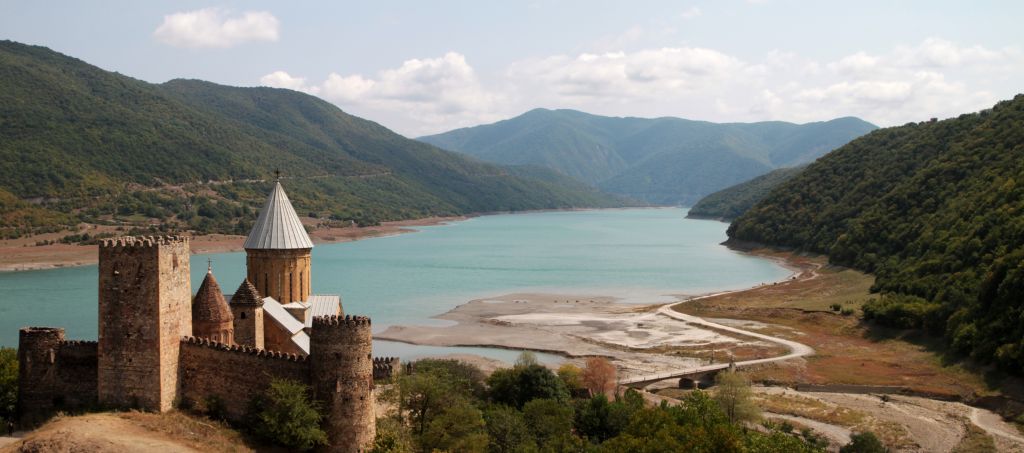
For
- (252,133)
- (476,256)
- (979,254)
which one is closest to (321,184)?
(252,133)

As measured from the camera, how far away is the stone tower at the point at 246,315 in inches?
802

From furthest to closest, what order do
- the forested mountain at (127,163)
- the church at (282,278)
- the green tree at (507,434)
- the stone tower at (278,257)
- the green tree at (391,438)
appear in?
the forested mountain at (127,163) < the stone tower at (278,257) < the church at (282,278) < the green tree at (507,434) < the green tree at (391,438)

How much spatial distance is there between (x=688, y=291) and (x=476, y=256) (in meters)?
33.0

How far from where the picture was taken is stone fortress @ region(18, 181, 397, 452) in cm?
1568

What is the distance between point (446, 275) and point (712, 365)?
39.4 meters

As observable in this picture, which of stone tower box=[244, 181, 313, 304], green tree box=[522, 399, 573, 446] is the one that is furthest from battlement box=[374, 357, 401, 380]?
green tree box=[522, 399, 573, 446]

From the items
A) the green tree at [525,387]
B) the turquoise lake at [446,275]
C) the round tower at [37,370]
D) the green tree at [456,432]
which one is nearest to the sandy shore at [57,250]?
the turquoise lake at [446,275]

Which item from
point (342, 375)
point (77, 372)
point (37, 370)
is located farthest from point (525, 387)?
point (37, 370)

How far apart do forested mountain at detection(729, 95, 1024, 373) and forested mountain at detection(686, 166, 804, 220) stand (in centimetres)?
5946

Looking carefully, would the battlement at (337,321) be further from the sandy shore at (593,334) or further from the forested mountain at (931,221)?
the forested mountain at (931,221)

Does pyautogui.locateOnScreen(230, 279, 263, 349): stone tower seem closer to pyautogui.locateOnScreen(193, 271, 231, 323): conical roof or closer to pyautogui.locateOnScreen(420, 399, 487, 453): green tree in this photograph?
pyautogui.locateOnScreen(193, 271, 231, 323): conical roof

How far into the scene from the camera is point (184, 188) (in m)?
104

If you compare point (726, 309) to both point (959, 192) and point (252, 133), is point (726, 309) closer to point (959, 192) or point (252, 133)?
point (959, 192)

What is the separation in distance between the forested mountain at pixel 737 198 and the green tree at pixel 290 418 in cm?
14112
